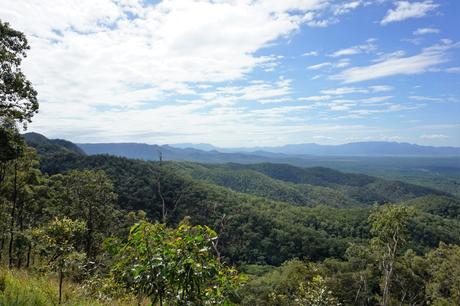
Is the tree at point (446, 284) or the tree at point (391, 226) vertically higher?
the tree at point (391, 226)

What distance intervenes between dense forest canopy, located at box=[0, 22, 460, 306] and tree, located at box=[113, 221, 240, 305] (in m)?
0.01

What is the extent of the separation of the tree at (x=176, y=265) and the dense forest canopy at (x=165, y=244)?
0.5 inches

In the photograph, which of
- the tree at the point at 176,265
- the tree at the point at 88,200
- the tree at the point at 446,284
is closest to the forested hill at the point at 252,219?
the tree at the point at 88,200

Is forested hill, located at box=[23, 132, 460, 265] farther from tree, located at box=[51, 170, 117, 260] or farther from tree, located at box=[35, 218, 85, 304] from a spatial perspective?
tree, located at box=[35, 218, 85, 304]

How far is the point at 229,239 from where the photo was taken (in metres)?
→ 85.9

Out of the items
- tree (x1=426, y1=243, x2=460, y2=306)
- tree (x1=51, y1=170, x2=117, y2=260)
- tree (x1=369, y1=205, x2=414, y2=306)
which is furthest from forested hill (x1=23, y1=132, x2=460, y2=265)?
tree (x1=369, y1=205, x2=414, y2=306)

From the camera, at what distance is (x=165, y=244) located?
3.83 metres

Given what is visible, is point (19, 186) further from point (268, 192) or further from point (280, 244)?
point (268, 192)

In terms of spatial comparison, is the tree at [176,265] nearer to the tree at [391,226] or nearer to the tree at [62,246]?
the tree at [62,246]

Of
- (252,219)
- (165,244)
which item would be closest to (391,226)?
(165,244)

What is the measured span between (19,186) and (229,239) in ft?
212

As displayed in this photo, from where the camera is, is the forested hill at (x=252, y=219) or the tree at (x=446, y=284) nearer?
the tree at (x=446, y=284)

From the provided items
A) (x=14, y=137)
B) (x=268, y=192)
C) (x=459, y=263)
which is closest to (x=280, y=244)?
(x=459, y=263)

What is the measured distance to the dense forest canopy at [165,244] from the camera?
3.98 m
